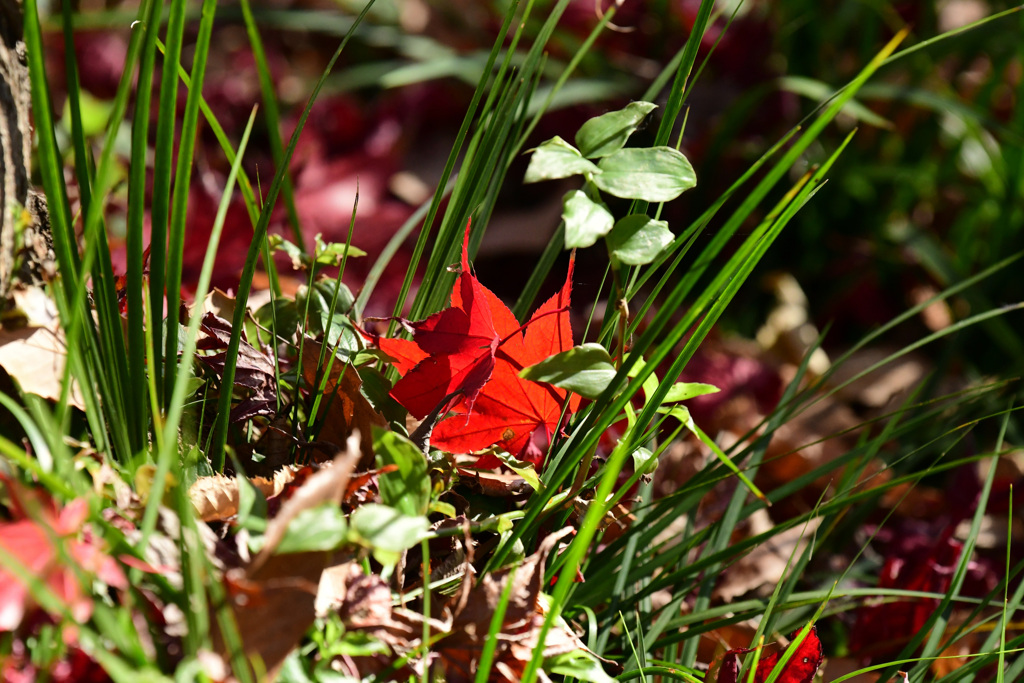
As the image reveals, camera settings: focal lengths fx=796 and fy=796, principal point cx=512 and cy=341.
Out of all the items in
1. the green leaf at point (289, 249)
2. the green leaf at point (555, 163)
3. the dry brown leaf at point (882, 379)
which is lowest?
the dry brown leaf at point (882, 379)

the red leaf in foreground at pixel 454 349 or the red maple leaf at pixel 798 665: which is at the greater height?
the red leaf in foreground at pixel 454 349

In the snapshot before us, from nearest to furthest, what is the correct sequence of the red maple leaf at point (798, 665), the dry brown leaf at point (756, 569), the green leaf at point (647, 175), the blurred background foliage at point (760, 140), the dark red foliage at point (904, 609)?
the green leaf at point (647, 175) → the red maple leaf at point (798, 665) → the dark red foliage at point (904, 609) → the dry brown leaf at point (756, 569) → the blurred background foliage at point (760, 140)

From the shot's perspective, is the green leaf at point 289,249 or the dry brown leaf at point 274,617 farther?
the green leaf at point 289,249

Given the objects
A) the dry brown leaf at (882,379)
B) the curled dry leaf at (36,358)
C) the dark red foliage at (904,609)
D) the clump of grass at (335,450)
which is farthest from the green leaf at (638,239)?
the dry brown leaf at (882,379)

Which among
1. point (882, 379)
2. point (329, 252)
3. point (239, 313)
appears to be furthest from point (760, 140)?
point (239, 313)

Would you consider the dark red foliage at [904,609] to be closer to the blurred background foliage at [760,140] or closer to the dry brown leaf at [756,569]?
the dry brown leaf at [756,569]

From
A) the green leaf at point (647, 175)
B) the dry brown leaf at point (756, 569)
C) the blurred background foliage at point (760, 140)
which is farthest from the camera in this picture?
the blurred background foliage at point (760, 140)

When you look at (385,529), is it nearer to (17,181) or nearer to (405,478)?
(405,478)

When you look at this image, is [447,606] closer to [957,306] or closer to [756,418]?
[756,418]
